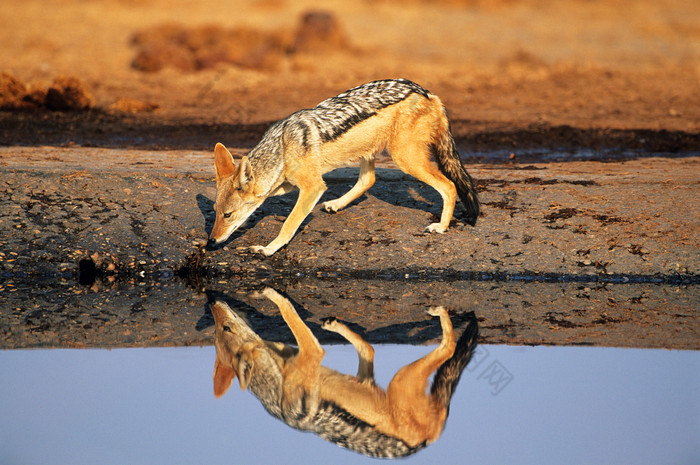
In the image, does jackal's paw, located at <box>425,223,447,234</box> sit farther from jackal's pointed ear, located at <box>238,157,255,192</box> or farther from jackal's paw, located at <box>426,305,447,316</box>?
jackal's pointed ear, located at <box>238,157,255,192</box>

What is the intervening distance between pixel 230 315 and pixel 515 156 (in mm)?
6080

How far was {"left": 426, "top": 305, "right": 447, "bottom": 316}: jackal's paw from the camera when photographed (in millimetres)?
6055

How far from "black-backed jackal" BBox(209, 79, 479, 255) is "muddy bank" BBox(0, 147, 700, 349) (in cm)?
49

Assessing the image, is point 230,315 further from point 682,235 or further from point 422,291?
point 682,235

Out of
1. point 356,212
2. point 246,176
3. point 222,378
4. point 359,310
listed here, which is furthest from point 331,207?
point 222,378

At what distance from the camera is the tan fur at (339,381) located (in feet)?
14.9

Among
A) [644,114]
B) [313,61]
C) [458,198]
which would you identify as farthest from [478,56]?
[458,198]

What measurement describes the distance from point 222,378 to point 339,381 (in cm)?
71

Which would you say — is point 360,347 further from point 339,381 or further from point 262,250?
point 262,250

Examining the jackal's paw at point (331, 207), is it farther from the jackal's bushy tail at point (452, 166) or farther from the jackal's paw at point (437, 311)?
the jackal's paw at point (437, 311)

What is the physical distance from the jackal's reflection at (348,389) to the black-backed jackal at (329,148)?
60.8 inches

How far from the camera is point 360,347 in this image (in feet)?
17.7

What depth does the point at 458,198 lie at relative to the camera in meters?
8.10

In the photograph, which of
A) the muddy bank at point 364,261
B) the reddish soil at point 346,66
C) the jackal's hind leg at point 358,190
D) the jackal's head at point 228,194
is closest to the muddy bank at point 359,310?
the muddy bank at point 364,261
